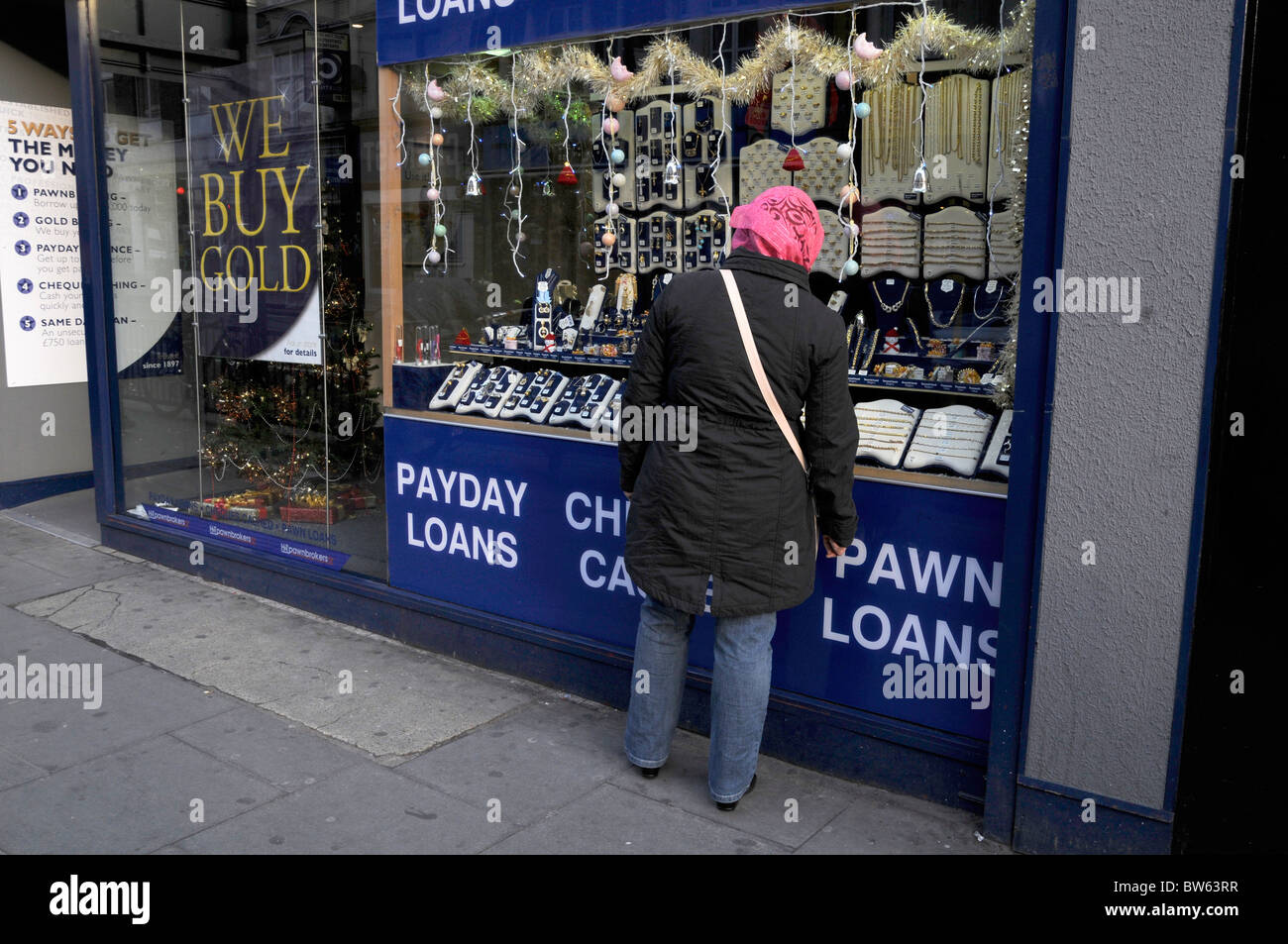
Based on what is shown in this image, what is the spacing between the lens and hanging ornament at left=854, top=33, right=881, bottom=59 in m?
4.02

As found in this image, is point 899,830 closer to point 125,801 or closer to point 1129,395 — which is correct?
point 1129,395

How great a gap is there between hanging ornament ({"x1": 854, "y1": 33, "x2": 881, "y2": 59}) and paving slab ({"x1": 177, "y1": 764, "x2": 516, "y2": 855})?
3.01 meters

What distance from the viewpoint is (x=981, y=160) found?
13.7ft

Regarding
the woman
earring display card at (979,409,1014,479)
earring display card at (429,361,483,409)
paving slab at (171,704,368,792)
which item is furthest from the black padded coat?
earring display card at (429,361,483,409)

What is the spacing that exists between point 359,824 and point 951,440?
2.35 metres

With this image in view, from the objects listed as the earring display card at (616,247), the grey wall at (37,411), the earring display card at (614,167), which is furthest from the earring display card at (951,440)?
the grey wall at (37,411)

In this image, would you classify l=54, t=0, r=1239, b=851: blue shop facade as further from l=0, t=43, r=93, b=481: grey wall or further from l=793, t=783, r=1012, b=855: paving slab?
l=0, t=43, r=93, b=481: grey wall

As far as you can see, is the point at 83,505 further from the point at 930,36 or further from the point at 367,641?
the point at 930,36

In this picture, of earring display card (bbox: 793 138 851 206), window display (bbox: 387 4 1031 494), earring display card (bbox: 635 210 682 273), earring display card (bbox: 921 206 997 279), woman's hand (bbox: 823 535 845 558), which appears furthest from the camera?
earring display card (bbox: 635 210 682 273)

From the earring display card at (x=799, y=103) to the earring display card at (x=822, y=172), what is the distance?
76 millimetres

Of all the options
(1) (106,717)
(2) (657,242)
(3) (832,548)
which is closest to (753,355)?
(3) (832,548)

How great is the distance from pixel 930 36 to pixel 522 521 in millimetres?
2524

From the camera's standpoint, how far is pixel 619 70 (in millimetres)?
4547
